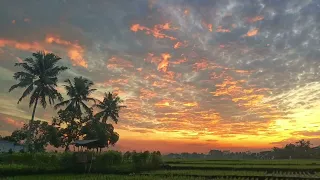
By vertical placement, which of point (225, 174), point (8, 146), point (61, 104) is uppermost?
point (61, 104)

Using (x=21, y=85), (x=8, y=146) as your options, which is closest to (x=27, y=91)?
(x=21, y=85)

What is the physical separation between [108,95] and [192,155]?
109m

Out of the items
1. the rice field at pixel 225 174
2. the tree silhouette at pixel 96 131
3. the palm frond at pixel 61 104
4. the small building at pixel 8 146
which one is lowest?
the rice field at pixel 225 174

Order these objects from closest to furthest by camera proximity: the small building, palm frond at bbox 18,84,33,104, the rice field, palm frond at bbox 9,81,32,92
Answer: the rice field
palm frond at bbox 9,81,32,92
palm frond at bbox 18,84,33,104
the small building

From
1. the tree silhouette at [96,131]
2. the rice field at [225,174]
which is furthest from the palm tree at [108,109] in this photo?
the rice field at [225,174]

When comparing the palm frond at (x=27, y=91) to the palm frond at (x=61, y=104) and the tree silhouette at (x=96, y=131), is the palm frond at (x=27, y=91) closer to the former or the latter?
the palm frond at (x=61, y=104)

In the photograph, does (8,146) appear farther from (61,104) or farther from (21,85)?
(21,85)

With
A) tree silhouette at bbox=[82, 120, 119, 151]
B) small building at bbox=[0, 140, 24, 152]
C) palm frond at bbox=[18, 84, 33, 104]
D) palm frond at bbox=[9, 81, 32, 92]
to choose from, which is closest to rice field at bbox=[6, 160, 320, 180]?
tree silhouette at bbox=[82, 120, 119, 151]

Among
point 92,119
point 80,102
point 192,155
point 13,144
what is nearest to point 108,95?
point 92,119

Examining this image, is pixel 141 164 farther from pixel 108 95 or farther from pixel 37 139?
pixel 37 139

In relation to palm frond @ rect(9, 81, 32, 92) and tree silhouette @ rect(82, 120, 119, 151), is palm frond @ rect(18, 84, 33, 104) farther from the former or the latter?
tree silhouette @ rect(82, 120, 119, 151)

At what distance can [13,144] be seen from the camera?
2291 inches

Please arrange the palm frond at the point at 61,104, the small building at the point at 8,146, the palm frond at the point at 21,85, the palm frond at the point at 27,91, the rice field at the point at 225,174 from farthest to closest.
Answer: the small building at the point at 8,146, the palm frond at the point at 61,104, the palm frond at the point at 27,91, the palm frond at the point at 21,85, the rice field at the point at 225,174

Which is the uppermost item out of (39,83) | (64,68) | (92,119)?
(64,68)
